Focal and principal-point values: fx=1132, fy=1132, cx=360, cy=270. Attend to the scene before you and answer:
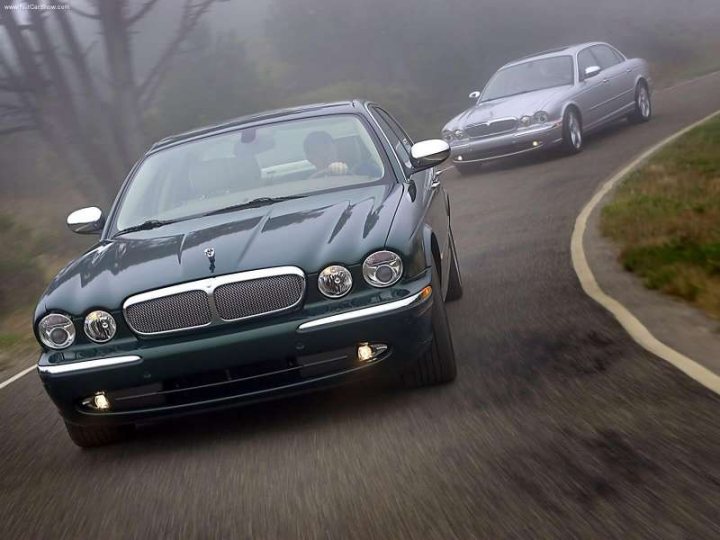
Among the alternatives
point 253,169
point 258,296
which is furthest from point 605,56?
point 258,296

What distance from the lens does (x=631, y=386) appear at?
5500 mm

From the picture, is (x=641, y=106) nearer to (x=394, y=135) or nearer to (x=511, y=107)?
(x=511, y=107)

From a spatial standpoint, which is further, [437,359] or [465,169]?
[465,169]

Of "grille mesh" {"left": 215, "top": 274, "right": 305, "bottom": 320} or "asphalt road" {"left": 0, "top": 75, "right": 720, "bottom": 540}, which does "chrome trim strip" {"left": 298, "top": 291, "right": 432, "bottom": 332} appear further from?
"asphalt road" {"left": 0, "top": 75, "right": 720, "bottom": 540}

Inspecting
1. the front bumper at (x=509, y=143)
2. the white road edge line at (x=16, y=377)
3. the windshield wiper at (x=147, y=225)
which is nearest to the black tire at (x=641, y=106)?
the front bumper at (x=509, y=143)

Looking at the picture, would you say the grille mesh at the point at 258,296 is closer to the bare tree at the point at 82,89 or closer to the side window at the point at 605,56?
the side window at the point at 605,56

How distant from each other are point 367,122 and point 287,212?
1.30 m

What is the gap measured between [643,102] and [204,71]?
1662 centimetres

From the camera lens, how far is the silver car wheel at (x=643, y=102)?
20.7 meters

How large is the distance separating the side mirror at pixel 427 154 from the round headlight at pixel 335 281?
68.9 inches

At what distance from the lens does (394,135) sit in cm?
785

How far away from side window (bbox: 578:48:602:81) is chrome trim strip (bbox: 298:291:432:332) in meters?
13.9

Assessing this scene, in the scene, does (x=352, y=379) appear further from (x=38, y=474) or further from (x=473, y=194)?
(x=473, y=194)

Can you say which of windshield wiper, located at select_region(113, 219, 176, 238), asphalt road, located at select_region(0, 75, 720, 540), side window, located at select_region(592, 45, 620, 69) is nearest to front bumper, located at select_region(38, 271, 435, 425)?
asphalt road, located at select_region(0, 75, 720, 540)
